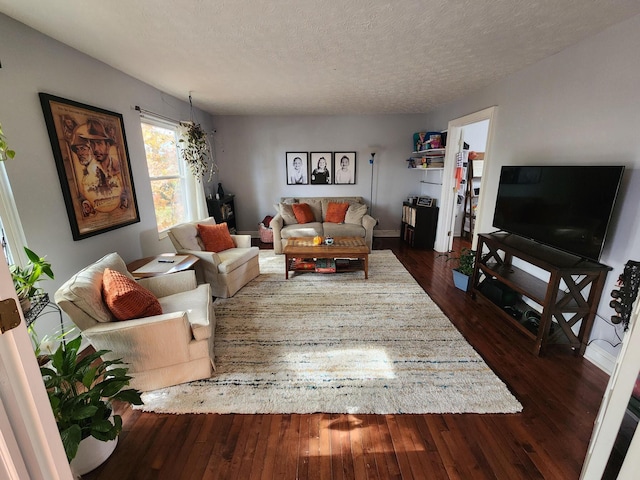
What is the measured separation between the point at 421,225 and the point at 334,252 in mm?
2046

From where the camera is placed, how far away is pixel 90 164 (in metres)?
2.34

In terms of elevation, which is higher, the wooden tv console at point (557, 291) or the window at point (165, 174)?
the window at point (165, 174)

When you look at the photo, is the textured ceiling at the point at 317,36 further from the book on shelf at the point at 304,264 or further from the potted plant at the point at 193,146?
the book on shelf at the point at 304,264

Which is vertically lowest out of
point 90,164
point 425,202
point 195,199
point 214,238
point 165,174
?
point 214,238

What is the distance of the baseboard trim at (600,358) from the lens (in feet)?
6.20

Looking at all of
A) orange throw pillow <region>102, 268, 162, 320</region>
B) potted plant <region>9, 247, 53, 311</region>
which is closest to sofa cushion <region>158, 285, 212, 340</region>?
orange throw pillow <region>102, 268, 162, 320</region>

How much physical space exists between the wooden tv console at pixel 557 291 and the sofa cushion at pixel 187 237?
3.15 meters

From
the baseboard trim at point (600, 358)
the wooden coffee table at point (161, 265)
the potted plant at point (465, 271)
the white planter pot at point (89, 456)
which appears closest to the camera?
the white planter pot at point (89, 456)

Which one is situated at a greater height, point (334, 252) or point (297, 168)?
point (297, 168)

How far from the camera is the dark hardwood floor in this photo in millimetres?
1319

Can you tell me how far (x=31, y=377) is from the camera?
0.72m

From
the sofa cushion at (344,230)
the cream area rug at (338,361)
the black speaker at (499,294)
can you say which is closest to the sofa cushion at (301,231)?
the sofa cushion at (344,230)

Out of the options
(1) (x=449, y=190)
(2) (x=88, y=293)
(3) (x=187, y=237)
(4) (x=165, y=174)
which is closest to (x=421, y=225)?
(1) (x=449, y=190)

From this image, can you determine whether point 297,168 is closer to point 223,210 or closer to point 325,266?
point 223,210
